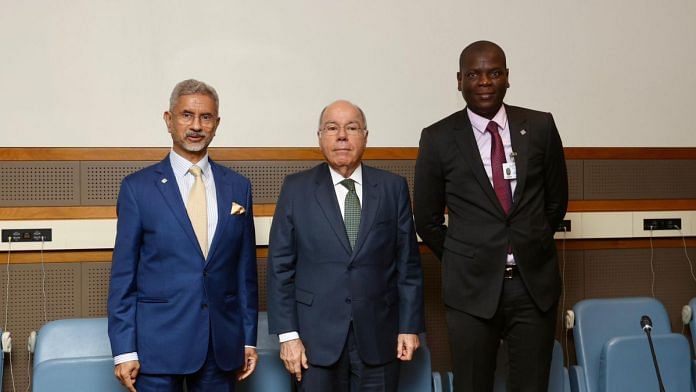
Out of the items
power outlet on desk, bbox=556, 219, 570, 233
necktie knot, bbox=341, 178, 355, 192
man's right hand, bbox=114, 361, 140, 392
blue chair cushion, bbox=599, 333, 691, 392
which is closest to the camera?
man's right hand, bbox=114, 361, 140, 392

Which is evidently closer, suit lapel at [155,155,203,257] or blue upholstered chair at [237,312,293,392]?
suit lapel at [155,155,203,257]

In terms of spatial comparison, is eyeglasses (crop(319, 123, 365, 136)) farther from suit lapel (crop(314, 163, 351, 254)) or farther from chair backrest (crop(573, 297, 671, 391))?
chair backrest (crop(573, 297, 671, 391))

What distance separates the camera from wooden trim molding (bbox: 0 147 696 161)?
3312 millimetres

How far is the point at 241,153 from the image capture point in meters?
3.49

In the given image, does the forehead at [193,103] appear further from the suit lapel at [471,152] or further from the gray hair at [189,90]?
the suit lapel at [471,152]

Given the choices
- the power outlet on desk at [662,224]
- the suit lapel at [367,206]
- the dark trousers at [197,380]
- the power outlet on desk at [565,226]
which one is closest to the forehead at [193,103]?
the suit lapel at [367,206]

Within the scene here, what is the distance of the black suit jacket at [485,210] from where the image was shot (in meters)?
2.50

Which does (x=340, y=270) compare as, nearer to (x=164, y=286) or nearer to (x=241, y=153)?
(x=164, y=286)

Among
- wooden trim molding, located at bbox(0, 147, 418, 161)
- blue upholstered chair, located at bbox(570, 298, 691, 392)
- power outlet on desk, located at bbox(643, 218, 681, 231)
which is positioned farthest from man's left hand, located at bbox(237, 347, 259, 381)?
power outlet on desk, located at bbox(643, 218, 681, 231)

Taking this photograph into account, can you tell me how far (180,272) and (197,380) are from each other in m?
0.39

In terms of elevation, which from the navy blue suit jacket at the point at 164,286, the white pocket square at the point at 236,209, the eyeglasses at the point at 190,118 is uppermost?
the eyeglasses at the point at 190,118

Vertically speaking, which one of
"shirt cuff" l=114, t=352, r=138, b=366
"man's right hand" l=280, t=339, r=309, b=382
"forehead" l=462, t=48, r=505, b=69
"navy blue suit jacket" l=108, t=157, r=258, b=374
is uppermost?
"forehead" l=462, t=48, r=505, b=69

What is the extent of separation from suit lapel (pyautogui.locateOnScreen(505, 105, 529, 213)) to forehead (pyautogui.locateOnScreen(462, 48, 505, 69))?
21 cm

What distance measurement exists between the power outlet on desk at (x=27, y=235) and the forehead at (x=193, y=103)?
1.39m
